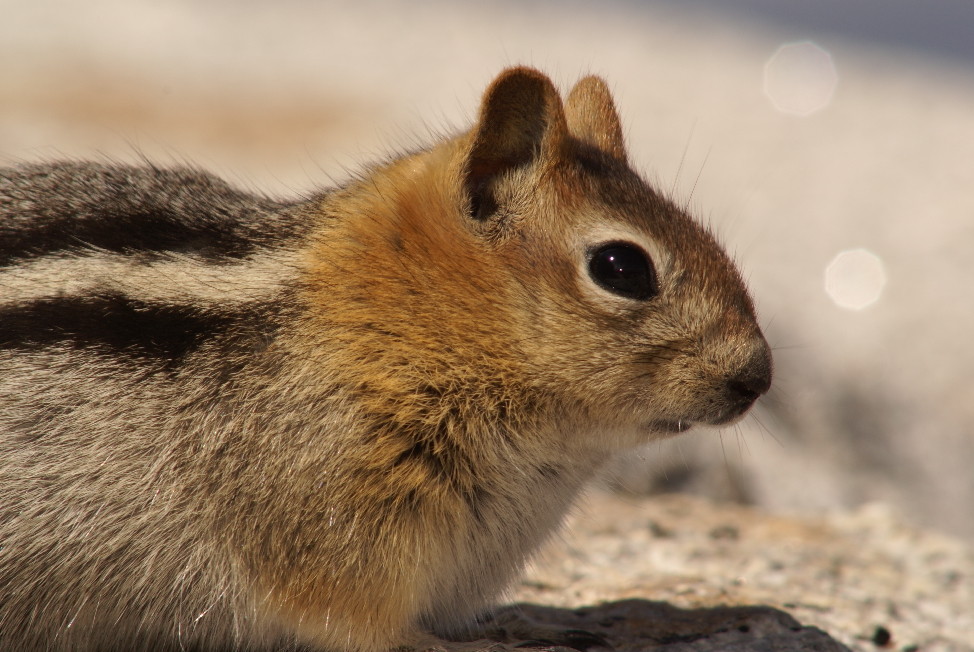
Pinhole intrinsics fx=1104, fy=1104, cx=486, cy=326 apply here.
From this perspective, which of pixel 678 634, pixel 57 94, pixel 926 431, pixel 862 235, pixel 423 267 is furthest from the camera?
pixel 57 94

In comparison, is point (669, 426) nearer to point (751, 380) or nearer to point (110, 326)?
point (751, 380)

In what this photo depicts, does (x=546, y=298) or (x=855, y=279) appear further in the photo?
(x=855, y=279)

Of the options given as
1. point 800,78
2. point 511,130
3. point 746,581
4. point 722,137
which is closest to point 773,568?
point 746,581

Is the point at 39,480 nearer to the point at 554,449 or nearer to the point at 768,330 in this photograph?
the point at 554,449

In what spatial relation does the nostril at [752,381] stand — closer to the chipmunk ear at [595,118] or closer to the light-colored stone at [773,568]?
the light-colored stone at [773,568]

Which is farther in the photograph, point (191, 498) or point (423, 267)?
point (423, 267)

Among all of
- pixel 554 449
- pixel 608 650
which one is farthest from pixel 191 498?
pixel 608 650

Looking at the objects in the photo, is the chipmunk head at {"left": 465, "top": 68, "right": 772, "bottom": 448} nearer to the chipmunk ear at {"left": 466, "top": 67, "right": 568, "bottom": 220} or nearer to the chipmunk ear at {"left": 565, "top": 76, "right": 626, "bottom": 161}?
the chipmunk ear at {"left": 466, "top": 67, "right": 568, "bottom": 220}
